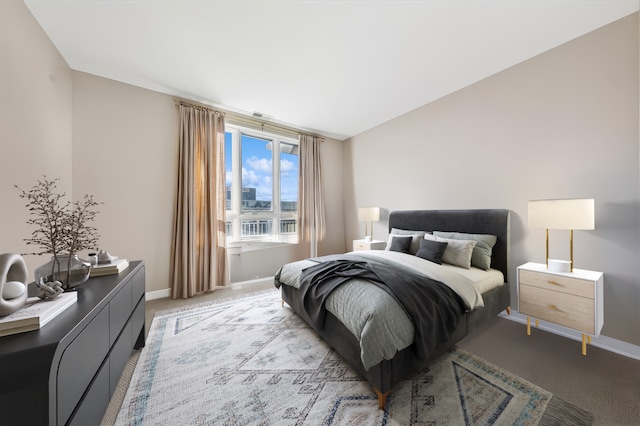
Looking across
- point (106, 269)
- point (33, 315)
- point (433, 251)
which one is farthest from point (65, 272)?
point (433, 251)

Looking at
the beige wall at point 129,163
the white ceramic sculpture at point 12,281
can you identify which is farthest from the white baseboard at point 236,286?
the white ceramic sculpture at point 12,281

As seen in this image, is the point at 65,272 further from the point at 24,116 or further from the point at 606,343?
the point at 606,343

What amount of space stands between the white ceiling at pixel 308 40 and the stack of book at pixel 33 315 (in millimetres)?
2221

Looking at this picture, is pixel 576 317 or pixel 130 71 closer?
pixel 576 317

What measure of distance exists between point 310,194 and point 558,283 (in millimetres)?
3542

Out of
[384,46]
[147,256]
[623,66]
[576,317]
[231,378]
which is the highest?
[384,46]

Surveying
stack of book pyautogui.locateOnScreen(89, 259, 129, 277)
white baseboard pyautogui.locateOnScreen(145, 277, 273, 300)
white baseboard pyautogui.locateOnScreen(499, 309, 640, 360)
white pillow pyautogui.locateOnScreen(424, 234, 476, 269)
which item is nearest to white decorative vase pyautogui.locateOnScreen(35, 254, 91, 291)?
stack of book pyautogui.locateOnScreen(89, 259, 129, 277)

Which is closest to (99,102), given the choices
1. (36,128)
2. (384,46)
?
(36,128)

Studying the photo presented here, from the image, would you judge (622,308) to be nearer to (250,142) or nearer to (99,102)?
(250,142)

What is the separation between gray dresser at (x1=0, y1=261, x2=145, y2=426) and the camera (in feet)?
2.34

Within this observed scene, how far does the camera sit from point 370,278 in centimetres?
185

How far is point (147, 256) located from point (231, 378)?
225 cm

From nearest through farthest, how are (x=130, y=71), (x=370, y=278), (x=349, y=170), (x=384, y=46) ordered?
(x=370, y=278) < (x=384, y=46) < (x=130, y=71) < (x=349, y=170)

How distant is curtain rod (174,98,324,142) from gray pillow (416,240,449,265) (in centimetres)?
306
